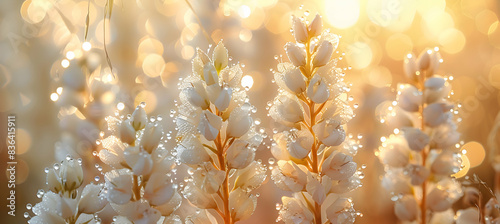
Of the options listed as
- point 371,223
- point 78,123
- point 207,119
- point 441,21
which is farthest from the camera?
point 441,21

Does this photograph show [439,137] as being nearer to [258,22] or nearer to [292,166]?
[292,166]

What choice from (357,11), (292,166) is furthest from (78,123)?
(357,11)

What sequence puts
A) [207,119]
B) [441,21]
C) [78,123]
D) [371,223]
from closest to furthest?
1. [207,119]
2. [78,123]
3. [371,223]
4. [441,21]

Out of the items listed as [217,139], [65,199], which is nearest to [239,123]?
[217,139]

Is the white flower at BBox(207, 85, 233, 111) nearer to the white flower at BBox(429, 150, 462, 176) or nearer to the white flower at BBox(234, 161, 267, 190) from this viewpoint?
the white flower at BBox(234, 161, 267, 190)

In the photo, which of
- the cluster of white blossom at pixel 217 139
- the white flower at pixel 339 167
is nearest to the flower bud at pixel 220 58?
the cluster of white blossom at pixel 217 139

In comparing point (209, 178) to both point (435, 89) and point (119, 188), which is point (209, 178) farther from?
point (435, 89)
